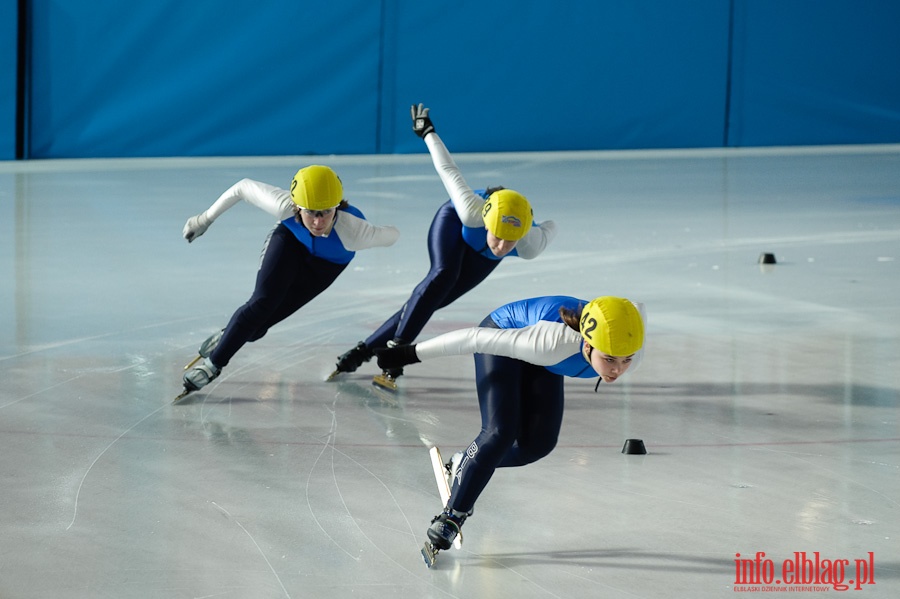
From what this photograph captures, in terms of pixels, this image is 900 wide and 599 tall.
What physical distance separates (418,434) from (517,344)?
1290 mm

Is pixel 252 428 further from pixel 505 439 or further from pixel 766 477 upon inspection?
pixel 766 477

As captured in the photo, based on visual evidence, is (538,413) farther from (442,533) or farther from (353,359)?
(353,359)

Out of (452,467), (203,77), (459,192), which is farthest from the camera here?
(203,77)

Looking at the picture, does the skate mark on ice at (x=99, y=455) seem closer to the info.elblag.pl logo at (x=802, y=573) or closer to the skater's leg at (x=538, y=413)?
the skater's leg at (x=538, y=413)

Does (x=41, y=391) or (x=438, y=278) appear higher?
(x=438, y=278)

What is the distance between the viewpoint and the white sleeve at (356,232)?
5.02 m

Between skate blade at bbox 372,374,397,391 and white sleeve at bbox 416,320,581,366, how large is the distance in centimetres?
180

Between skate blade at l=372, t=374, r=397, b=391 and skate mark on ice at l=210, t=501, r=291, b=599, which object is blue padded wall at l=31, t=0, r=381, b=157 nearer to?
skate blade at l=372, t=374, r=397, b=391

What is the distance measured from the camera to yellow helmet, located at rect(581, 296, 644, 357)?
126 inches

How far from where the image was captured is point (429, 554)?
3.31 metres

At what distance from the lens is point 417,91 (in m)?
15.9

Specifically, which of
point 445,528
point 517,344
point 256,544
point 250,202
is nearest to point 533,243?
point 250,202

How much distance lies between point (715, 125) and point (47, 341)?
13.2m

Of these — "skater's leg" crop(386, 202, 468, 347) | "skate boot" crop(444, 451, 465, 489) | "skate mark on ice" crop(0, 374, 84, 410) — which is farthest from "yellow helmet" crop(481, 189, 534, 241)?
"skate mark on ice" crop(0, 374, 84, 410)
